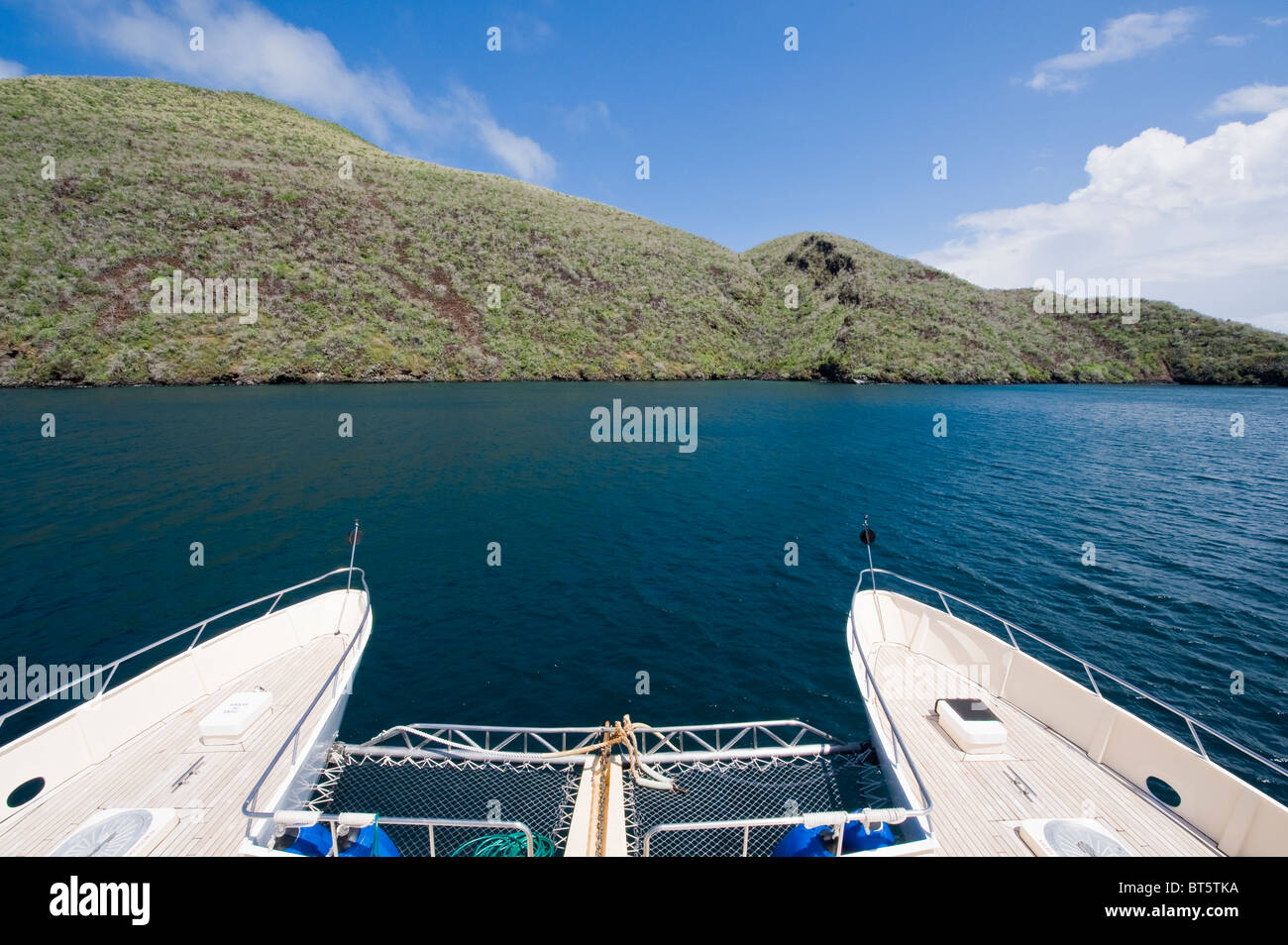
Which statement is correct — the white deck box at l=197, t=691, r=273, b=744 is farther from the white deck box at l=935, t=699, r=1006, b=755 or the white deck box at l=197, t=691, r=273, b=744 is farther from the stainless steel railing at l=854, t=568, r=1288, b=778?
the white deck box at l=935, t=699, r=1006, b=755

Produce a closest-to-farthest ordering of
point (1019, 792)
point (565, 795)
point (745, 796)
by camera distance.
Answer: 1. point (1019, 792)
2. point (565, 795)
3. point (745, 796)

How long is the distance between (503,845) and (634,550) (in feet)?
56.2

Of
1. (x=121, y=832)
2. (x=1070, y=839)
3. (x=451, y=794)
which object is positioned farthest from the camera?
(x=451, y=794)

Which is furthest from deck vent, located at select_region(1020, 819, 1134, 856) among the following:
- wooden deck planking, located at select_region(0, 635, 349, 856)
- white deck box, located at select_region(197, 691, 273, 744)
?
white deck box, located at select_region(197, 691, 273, 744)

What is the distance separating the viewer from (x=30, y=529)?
26.8m

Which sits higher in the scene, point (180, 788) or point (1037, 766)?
point (180, 788)

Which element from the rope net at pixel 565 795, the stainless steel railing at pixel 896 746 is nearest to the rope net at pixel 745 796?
the rope net at pixel 565 795

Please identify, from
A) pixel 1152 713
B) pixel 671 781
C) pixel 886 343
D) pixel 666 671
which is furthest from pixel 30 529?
pixel 886 343

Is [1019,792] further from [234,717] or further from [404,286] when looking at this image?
[404,286]

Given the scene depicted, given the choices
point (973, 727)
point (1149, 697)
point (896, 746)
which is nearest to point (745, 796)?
point (896, 746)

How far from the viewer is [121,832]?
30.5ft

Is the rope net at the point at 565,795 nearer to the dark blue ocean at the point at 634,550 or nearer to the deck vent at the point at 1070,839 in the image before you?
the dark blue ocean at the point at 634,550

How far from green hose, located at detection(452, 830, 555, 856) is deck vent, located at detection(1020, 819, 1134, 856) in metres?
9.16
